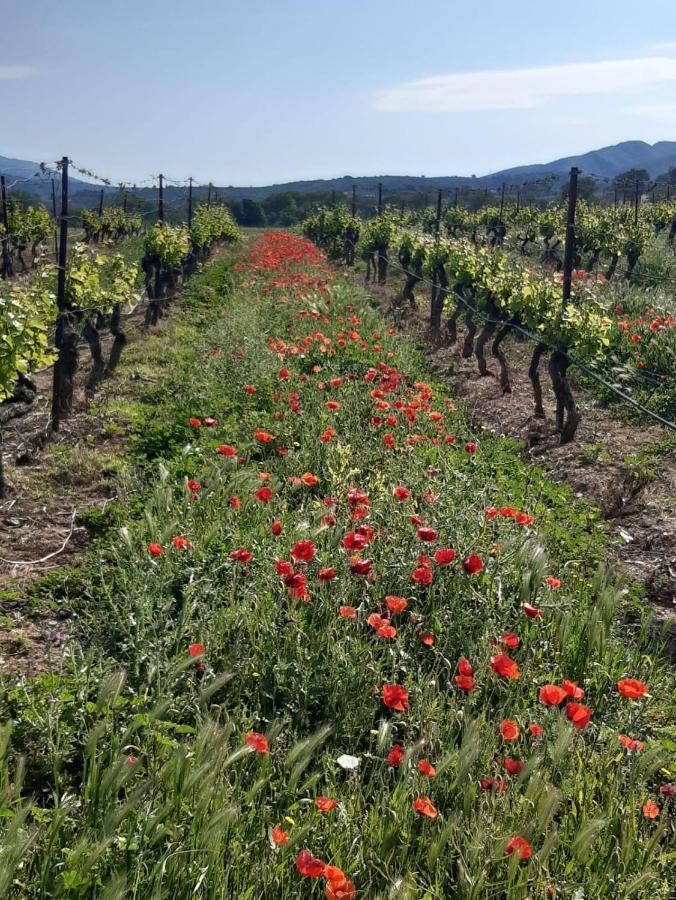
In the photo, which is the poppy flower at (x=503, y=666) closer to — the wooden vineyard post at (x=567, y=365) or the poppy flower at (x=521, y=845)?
the poppy flower at (x=521, y=845)

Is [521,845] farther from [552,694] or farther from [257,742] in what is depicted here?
[257,742]

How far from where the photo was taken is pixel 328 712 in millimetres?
3521

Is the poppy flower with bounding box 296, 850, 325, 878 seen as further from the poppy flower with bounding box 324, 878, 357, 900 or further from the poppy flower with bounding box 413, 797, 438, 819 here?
the poppy flower with bounding box 413, 797, 438, 819

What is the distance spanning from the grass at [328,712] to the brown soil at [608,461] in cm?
46

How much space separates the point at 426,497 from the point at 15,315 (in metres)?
3.96

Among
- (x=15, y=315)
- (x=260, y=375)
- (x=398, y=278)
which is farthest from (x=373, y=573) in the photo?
(x=398, y=278)

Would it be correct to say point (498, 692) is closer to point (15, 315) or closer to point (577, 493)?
point (577, 493)

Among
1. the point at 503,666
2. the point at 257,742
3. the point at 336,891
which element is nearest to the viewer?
the point at 336,891

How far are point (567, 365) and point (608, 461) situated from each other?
202 cm

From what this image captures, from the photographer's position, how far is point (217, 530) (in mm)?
4848

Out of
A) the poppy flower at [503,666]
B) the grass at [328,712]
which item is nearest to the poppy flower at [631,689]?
the grass at [328,712]

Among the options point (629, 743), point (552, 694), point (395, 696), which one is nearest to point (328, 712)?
point (395, 696)

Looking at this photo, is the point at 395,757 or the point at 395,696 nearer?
the point at 395,757

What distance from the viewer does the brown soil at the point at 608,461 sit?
6.26 metres
